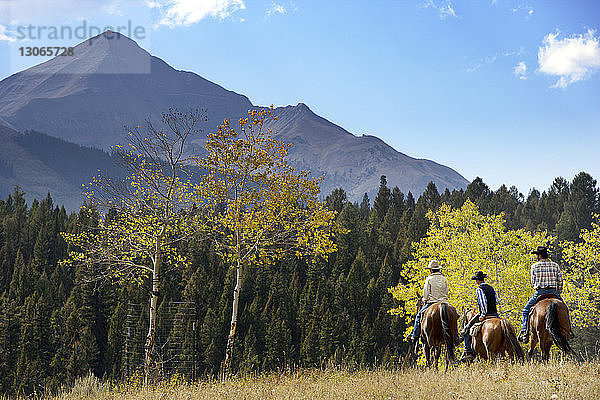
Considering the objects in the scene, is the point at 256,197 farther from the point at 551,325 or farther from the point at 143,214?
the point at 551,325

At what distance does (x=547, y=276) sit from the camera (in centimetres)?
1351

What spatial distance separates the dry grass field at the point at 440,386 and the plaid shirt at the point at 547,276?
242cm

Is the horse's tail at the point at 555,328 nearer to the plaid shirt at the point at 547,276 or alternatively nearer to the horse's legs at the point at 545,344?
the horse's legs at the point at 545,344

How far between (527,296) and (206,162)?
69.5 feet

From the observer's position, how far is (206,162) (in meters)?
24.4

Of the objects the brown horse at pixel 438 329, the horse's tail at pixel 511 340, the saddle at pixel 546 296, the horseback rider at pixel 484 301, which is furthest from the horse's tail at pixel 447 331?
the saddle at pixel 546 296

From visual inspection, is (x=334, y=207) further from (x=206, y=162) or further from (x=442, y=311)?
(x=442, y=311)

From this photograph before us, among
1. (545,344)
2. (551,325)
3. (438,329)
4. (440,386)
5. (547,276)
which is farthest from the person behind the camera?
(438,329)

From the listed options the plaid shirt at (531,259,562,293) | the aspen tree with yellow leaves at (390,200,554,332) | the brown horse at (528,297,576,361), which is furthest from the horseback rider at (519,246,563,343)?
the aspen tree with yellow leaves at (390,200,554,332)

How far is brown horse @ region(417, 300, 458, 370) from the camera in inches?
569

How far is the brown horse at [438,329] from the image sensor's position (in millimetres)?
14445

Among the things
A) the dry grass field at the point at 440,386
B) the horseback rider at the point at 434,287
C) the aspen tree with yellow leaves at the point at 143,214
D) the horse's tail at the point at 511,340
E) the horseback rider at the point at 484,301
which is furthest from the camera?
the aspen tree with yellow leaves at the point at 143,214

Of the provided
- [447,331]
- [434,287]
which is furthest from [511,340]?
[434,287]

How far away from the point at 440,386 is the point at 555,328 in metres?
5.18
